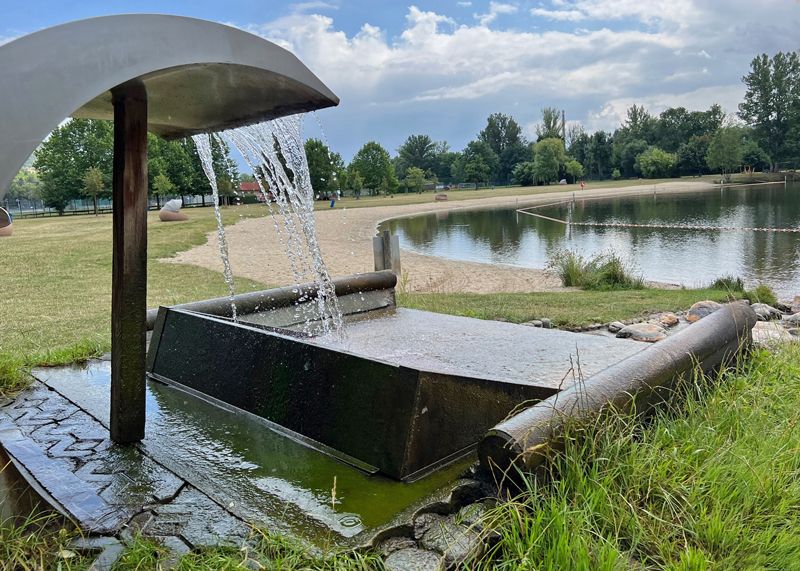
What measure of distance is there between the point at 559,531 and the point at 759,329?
6.27 meters

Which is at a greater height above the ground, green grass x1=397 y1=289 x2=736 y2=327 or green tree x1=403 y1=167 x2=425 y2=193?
green tree x1=403 y1=167 x2=425 y2=193

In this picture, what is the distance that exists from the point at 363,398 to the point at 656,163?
99.4m

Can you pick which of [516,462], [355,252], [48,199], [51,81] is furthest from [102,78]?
[48,199]

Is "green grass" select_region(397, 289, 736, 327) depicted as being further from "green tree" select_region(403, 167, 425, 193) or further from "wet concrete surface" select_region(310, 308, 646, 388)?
"green tree" select_region(403, 167, 425, 193)

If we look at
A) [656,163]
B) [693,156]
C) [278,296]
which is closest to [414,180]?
[656,163]

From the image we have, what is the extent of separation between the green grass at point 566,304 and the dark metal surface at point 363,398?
4762 millimetres

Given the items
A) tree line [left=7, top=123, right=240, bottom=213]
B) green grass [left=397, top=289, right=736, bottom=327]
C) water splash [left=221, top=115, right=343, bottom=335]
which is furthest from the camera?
tree line [left=7, top=123, right=240, bottom=213]

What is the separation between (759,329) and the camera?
7.68 metres

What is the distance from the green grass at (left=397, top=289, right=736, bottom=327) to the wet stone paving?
5.60 metres

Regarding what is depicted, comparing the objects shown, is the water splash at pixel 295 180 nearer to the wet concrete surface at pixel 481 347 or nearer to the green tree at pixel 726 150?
the wet concrete surface at pixel 481 347

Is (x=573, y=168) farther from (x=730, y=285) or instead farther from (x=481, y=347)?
(x=481, y=347)

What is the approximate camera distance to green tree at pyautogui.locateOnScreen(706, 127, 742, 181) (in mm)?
82438

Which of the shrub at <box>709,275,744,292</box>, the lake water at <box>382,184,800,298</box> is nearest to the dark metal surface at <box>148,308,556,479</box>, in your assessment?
the shrub at <box>709,275,744,292</box>

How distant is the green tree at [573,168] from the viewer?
100688 millimetres
